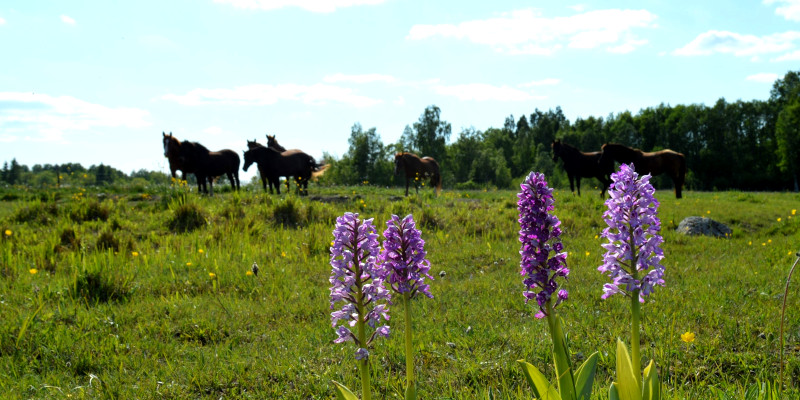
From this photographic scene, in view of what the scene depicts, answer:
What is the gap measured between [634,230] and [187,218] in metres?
10.5

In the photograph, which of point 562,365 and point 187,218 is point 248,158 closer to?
point 187,218

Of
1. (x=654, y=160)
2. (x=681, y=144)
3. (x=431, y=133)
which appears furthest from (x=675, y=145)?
(x=654, y=160)

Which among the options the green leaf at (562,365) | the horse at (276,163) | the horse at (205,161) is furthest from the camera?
the horse at (205,161)

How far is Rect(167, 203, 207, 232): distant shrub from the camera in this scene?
1104cm

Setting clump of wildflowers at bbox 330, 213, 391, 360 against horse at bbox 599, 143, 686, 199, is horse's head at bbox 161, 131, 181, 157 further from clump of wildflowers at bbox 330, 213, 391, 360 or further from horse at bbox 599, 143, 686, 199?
clump of wildflowers at bbox 330, 213, 391, 360

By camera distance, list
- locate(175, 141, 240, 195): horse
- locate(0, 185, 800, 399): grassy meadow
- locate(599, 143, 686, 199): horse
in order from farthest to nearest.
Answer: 1. locate(599, 143, 686, 199): horse
2. locate(175, 141, 240, 195): horse
3. locate(0, 185, 800, 399): grassy meadow

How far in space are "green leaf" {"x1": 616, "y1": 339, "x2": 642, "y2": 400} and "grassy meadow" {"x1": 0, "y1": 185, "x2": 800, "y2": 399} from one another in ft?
2.91

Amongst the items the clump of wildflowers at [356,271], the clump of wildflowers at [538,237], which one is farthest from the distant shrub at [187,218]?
the clump of wildflowers at [538,237]

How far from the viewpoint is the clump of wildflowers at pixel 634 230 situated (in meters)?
2.20

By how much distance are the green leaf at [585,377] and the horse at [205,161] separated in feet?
57.5

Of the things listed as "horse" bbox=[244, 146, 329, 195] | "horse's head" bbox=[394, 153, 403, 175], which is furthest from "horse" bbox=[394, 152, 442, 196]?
"horse" bbox=[244, 146, 329, 195]

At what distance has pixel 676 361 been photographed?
417cm

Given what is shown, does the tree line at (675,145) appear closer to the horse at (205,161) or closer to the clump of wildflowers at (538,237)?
the horse at (205,161)

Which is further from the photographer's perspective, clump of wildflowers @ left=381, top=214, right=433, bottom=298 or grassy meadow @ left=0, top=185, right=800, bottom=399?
grassy meadow @ left=0, top=185, right=800, bottom=399
